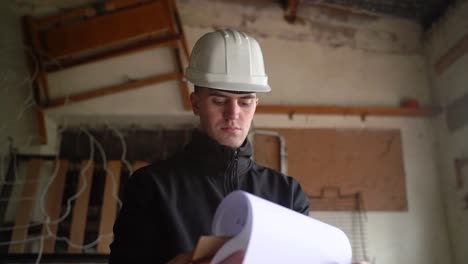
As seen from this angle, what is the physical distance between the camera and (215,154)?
0.88 m

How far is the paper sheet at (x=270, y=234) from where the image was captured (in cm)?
52

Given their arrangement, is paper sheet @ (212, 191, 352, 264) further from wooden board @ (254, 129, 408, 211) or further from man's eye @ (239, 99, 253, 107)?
wooden board @ (254, 129, 408, 211)

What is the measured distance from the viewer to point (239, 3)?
2.34 m

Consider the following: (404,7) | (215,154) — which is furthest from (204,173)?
(404,7)

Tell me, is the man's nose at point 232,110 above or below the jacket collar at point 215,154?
above

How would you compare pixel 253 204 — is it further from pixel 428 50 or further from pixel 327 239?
pixel 428 50

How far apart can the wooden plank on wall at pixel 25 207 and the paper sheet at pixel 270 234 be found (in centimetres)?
163

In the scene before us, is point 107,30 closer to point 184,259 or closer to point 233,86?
point 233,86

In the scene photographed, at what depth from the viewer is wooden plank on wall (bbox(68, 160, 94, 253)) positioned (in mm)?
1892

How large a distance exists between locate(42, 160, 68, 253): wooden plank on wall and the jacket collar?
1295mm

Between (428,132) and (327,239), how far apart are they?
1804 mm

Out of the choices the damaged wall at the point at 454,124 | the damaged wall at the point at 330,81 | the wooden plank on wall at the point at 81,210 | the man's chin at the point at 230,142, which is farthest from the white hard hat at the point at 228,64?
the damaged wall at the point at 454,124

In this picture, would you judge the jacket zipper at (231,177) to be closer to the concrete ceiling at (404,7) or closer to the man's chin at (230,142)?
the man's chin at (230,142)

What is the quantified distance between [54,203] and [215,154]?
4.62 feet
